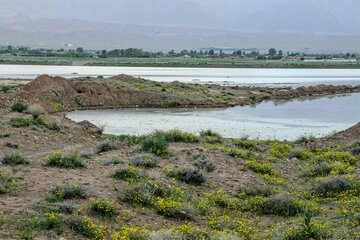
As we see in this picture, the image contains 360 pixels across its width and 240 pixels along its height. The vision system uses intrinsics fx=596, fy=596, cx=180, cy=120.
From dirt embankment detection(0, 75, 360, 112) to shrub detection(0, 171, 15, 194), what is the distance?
23534 mm

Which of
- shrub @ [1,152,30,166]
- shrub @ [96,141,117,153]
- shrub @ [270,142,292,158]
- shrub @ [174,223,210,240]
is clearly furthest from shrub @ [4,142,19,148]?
shrub @ [174,223,210,240]

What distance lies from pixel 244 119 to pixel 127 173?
24058 mm

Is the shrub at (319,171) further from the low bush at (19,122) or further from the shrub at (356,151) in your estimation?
the low bush at (19,122)

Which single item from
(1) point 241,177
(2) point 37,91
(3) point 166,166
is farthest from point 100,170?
(2) point 37,91

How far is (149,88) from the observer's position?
52.2 m

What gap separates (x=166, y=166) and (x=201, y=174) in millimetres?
1611

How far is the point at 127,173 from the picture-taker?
1535 centimetres

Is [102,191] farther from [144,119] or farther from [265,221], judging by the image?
[144,119]

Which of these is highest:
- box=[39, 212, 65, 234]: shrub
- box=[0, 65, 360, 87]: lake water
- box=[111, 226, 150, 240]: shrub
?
box=[39, 212, 65, 234]: shrub


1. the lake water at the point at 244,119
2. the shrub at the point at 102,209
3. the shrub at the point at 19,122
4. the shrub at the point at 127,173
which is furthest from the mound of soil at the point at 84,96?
the shrub at the point at 102,209

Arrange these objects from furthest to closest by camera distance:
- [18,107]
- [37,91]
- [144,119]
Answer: [37,91], [144,119], [18,107]

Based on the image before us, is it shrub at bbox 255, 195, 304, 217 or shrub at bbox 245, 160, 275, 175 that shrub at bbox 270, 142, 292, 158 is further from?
shrub at bbox 255, 195, 304, 217

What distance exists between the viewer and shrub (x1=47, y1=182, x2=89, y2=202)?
12.9 metres

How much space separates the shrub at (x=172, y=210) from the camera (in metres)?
12.8
